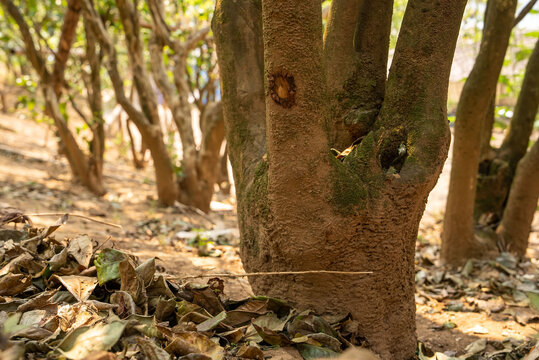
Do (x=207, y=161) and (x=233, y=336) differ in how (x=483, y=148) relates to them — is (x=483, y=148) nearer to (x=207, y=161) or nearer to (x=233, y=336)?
(x=207, y=161)

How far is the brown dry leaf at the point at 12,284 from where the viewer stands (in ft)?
6.84

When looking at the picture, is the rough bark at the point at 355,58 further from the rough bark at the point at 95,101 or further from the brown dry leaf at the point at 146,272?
the rough bark at the point at 95,101

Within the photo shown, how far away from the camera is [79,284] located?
7.09 feet

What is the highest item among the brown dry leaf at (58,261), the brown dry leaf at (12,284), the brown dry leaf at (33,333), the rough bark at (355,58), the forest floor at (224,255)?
the rough bark at (355,58)

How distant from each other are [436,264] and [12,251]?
3.97 metres

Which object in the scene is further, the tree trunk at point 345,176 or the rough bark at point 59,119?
the rough bark at point 59,119

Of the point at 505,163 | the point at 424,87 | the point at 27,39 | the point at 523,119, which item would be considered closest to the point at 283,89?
the point at 424,87

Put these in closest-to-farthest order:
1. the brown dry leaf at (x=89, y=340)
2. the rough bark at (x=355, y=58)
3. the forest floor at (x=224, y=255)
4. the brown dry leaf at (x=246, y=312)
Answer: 1. the brown dry leaf at (x=89, y=340)
2. the brown dry leaf at (x=246, y=312)
3. the rough bark at (x=355, y=58)
4. the forest floor at (x=224, y=255)

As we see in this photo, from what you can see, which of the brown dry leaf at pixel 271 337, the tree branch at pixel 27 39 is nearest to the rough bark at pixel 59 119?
the tree branch at pixel 27 39

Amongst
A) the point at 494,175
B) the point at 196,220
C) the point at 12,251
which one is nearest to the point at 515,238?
the point at 494,175

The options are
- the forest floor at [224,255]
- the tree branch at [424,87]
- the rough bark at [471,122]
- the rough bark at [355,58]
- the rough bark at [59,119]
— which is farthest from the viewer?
the rough bark at [59,119]

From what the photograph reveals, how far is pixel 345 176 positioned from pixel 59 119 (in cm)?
582

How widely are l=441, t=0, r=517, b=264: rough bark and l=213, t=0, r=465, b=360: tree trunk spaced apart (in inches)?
79.5

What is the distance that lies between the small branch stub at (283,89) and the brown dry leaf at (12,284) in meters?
1.37
